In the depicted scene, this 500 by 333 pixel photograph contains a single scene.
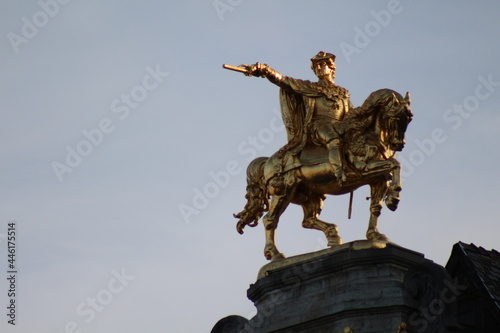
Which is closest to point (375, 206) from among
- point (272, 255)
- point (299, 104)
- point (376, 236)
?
point (376, 236)

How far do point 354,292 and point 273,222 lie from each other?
351 centimetres

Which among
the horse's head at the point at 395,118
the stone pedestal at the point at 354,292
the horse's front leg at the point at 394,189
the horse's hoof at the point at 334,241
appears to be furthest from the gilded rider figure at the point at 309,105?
the stone pedestal at the point at 354,292

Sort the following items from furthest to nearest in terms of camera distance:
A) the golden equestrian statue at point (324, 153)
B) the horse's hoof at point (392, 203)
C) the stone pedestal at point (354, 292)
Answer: the golden equestrian statue at point (324, 153) < the horse's hoof at point (392, 203) < the stone pedestal at point (354, 292)

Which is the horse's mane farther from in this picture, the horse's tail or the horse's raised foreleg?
the horse's tail

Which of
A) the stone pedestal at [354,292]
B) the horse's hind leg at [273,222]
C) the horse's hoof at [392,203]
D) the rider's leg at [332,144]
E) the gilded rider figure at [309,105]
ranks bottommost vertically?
the stone pedestal at [354,292]

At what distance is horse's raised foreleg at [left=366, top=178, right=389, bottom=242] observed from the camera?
27.1 meters

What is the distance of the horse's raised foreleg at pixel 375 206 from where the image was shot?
2712 centimetres

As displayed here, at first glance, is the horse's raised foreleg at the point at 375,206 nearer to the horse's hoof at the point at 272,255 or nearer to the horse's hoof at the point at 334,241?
the horse's hoof at the point at 334,241

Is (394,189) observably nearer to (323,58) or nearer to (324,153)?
(324,153)

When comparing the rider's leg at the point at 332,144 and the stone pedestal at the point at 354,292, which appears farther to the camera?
the rider's leg at the point at 332,144

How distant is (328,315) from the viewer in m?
26.1

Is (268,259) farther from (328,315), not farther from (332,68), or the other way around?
(332,68)

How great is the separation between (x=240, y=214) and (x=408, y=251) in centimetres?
494

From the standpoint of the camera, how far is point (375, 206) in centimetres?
2739
